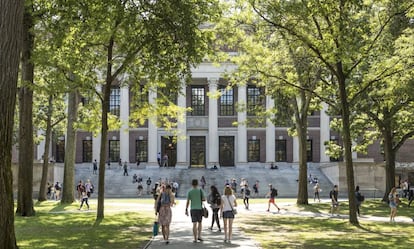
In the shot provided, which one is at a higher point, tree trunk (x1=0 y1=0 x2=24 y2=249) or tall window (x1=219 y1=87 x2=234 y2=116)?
tall window (x1=219 y1=87 x2=234 y2=116)

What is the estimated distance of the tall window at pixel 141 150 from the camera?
61438 mm

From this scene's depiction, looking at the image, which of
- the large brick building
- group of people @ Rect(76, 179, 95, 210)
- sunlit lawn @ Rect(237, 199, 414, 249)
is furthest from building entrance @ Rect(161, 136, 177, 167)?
sunlit lawn @ Rect(237, 199, 414, 249)

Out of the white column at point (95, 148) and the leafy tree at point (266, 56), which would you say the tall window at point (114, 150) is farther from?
the leafy tree at point (266, 56)

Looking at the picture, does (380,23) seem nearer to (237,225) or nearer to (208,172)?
(237,225)

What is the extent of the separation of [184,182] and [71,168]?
1941cm

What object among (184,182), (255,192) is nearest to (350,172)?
(255,192)

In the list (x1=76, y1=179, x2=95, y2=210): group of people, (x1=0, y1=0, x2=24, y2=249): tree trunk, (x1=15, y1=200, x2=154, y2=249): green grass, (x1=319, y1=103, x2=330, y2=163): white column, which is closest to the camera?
(x1=0, y1=0, x2=24, y2=249): tree trunk

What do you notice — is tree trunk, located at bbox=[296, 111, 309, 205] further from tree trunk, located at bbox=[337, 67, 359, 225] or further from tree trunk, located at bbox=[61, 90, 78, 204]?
tree trunk, located at bbox=[61, 90, 78, 204]

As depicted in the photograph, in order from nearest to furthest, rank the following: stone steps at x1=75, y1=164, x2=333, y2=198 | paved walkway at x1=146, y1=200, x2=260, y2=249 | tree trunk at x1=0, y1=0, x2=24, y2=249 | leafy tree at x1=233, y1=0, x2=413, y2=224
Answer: tree trunk at x1=0, y1=0, x2=24, y2=249 → paved walkway at x1=146, y1=200, x2=260, y2=249 → leafy tree at x1=233, y1=0, x2=413, y2=224 → stone steps at x1=75, y1=164, x2=333, y2=198

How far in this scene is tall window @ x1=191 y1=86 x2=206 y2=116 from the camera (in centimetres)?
6206

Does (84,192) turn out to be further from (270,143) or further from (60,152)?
(60,152)

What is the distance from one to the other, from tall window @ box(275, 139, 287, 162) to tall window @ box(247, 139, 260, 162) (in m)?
2.04

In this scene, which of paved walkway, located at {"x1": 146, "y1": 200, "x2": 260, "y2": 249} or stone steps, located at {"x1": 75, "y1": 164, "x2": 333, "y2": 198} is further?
stone steps, located at {"x1": 75, "y1": 164, "x2": 333, "y2": 198}

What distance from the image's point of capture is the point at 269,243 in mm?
14492
